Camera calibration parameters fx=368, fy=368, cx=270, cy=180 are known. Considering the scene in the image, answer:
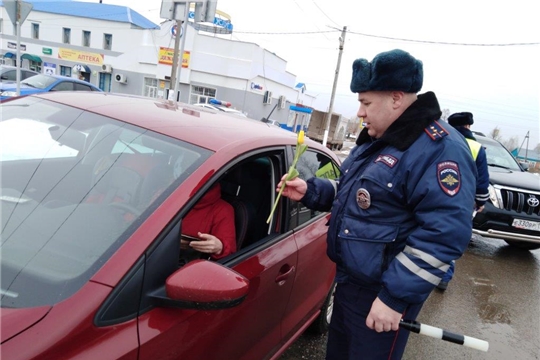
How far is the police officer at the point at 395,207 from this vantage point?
1420 millimetres

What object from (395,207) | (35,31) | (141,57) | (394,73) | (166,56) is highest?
(35,31)

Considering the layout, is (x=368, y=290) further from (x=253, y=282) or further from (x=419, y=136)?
(x=419, y=136)

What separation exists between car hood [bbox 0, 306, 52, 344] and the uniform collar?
140cm

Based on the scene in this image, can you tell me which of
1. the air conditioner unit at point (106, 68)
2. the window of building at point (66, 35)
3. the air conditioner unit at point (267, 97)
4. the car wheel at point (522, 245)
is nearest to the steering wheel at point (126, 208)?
the car wheel at point (522, 245)

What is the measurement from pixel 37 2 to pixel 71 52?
7286mm

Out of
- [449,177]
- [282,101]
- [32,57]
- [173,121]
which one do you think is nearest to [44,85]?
[173,121]

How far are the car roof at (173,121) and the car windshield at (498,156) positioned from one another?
5.96 metres

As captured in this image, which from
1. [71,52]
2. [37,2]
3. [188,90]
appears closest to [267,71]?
[188,90]

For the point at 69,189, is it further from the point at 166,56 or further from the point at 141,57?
the point at 141,57

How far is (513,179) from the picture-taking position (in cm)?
566

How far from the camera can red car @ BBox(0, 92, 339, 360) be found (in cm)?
108

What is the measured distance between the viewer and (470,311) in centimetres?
394

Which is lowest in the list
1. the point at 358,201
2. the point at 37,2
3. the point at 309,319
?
the point at 309,319

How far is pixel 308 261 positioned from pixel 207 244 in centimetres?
73
